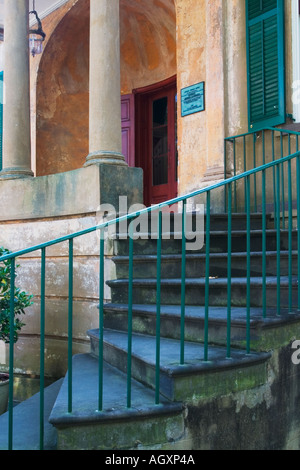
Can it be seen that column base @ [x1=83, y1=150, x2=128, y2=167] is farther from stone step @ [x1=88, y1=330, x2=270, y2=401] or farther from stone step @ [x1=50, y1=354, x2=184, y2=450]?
stone step @ [x1=50, y1=354, x2=184, y2=450]

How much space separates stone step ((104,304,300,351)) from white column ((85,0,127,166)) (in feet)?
6.04

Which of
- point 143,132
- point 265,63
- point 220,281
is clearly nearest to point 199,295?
point 220,281

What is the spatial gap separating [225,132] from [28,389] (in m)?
3.72

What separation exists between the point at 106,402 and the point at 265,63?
434 cm

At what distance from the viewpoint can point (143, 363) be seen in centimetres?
280

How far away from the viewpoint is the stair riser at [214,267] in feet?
12.1

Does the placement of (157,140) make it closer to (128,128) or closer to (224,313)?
(128,128)

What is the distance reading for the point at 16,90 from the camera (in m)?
5.68

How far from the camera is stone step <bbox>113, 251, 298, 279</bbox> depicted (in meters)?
3.69

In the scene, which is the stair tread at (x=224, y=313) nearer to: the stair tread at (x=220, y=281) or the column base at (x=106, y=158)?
the stair tread at (x=220, y=281)

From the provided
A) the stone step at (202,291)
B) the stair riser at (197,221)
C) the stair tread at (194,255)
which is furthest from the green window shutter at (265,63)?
the stone step at (202,291)

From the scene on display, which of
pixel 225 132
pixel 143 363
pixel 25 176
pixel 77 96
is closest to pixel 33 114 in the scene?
pixel 77 96
